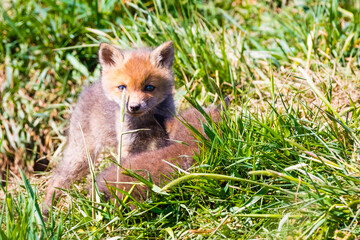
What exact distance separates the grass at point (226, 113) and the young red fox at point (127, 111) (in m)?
0.24

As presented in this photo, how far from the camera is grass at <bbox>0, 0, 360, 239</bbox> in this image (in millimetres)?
2523

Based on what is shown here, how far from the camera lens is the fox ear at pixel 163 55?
3.90 meters

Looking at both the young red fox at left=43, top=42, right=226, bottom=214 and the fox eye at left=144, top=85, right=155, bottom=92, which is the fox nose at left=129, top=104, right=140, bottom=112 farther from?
the fox eye at left=144, top=85, right=155, bottom=92

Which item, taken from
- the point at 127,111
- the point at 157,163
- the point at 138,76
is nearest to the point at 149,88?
the point at 138,76

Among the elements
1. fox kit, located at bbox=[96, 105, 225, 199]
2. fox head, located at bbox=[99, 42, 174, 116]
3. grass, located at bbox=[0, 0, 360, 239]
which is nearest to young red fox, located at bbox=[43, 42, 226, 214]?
fox head, located at bbox=[99, 42, 174, 116]

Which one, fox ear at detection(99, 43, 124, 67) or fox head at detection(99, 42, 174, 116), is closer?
fox head at detection(99, 42, 174, 116)

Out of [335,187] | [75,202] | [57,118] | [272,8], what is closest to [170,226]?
[75,202]

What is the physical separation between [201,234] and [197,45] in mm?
2350

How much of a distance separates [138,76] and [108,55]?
49 cm

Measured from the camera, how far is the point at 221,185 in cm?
291

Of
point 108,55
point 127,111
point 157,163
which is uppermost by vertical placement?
point 108,55

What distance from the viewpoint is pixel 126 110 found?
359 cm

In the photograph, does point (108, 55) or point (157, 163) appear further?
point (108, 55)

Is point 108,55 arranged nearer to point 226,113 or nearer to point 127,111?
point 127,111
